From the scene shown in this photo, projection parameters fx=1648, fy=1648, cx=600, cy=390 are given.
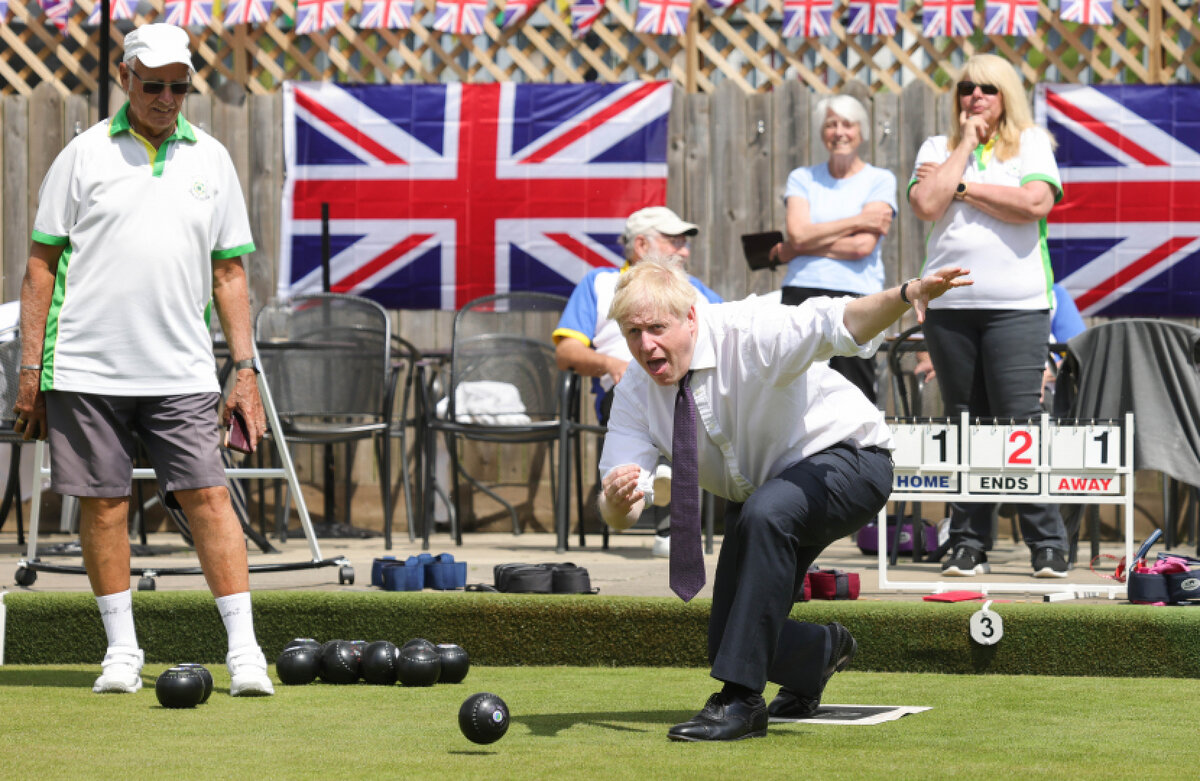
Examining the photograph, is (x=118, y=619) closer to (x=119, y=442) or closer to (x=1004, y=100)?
(x=119, y=442)

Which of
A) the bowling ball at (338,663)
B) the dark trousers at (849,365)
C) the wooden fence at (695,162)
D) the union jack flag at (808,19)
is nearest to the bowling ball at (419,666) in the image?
the bowling ball at (338,663)

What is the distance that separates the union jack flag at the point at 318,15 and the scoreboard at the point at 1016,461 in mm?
3603

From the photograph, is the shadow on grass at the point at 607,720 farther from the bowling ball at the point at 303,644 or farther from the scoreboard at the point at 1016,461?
the scoreboard at the point at 1016,461

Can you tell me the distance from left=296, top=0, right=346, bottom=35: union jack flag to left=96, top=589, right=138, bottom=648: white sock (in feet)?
13.2

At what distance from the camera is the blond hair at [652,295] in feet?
10.4

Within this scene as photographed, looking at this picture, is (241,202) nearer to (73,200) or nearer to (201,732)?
(73,200)

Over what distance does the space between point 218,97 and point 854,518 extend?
485 cm

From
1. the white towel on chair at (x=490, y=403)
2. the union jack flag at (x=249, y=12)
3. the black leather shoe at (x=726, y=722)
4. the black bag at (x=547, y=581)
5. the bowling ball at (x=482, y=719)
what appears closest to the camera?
the bowling ball at (x=482, y=719)

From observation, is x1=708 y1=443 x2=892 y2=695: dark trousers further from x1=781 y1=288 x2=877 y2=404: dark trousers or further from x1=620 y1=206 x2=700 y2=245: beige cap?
x1=620 y1=206 x2=700 y2=245: beige cap

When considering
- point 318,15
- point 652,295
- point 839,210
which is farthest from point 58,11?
point 652,295

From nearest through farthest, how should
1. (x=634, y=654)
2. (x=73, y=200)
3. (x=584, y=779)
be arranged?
Result: (x=584, y=779), (x=73, y=200), (x=634, y=654)

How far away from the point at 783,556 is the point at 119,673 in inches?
62.6

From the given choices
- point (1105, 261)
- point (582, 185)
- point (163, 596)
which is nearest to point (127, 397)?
point (163, 596)

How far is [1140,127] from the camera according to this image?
6949 millimetres
